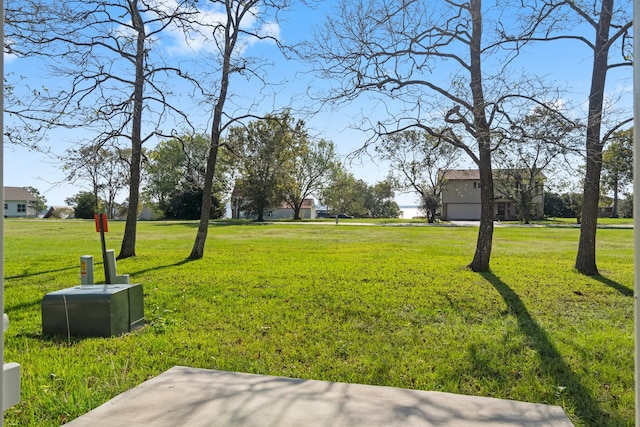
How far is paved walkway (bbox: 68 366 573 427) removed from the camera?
2.66 m

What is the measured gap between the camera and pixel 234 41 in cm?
1119

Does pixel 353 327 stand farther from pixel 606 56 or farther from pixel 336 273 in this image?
pixel 606 56

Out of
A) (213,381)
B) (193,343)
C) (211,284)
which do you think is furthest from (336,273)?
(213,381)

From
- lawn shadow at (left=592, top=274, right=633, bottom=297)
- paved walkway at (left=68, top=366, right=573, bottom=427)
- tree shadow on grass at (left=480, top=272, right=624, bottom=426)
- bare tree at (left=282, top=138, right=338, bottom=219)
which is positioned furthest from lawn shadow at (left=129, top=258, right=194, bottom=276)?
bare tree at (left=282, top=138, right=338, bottom=219)

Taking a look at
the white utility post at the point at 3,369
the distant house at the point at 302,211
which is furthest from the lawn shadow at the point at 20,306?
the distant house at the point at 302,211

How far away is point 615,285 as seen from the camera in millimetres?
7750

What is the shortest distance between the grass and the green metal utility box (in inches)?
5.5

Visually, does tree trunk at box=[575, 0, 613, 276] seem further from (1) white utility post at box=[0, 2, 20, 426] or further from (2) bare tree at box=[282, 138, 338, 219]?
(2) bare tree at box=[282, 138, 338, 219]

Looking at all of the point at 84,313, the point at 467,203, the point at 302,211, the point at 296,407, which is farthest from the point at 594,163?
the point at 302,211

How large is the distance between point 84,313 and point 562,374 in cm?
467

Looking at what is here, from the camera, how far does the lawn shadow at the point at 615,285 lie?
7.13 m

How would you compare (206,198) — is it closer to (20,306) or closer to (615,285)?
(20,306)

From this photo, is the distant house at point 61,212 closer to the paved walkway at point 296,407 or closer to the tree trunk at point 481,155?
the tree trunk at point 481,155

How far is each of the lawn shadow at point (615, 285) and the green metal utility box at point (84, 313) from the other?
292 inches
